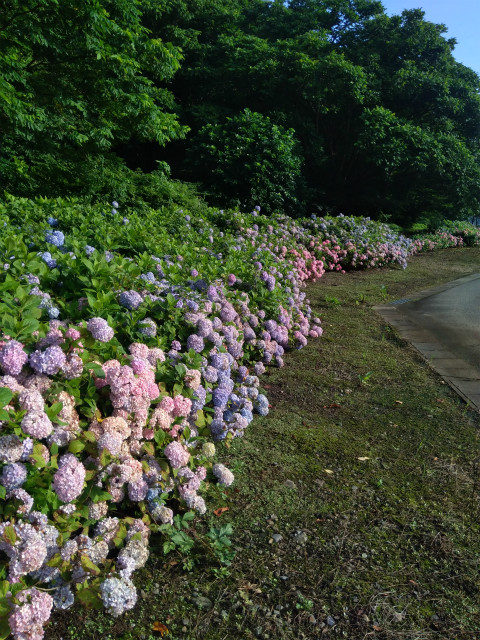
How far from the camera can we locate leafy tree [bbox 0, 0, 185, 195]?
808 cm

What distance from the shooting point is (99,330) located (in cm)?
246

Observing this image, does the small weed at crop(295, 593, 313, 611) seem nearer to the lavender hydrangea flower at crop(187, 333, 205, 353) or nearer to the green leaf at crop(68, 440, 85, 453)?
the green leaf at crop(68, 440, 85, 453)

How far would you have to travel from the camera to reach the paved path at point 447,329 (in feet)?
15.6

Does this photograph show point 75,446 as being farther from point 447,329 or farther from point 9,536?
point 447,329

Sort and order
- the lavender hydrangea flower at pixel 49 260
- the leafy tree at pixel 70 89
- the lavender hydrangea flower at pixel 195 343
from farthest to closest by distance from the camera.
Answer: the leafy tree at pixel 70 89
the lavender hydrangea flower at pixel 49 260
the lavender hydrangea flower at pixel 195 343

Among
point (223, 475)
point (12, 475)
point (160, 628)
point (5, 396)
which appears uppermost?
point (5, 396)

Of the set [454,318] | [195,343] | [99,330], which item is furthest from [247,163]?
A: [99,330]

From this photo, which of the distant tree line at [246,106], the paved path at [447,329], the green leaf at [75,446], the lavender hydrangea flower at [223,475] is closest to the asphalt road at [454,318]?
the paved path at [447,329]

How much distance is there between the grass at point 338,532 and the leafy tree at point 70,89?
255 inches

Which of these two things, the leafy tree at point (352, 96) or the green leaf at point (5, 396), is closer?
the green leaf at point (5, 396)

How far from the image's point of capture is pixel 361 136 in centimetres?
1772

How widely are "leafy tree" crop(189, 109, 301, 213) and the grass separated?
36.6ft

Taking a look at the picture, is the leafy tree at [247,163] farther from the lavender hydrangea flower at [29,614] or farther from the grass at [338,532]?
the lavender hydrangea flower at [29,614]

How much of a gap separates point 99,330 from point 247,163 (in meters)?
13.2
